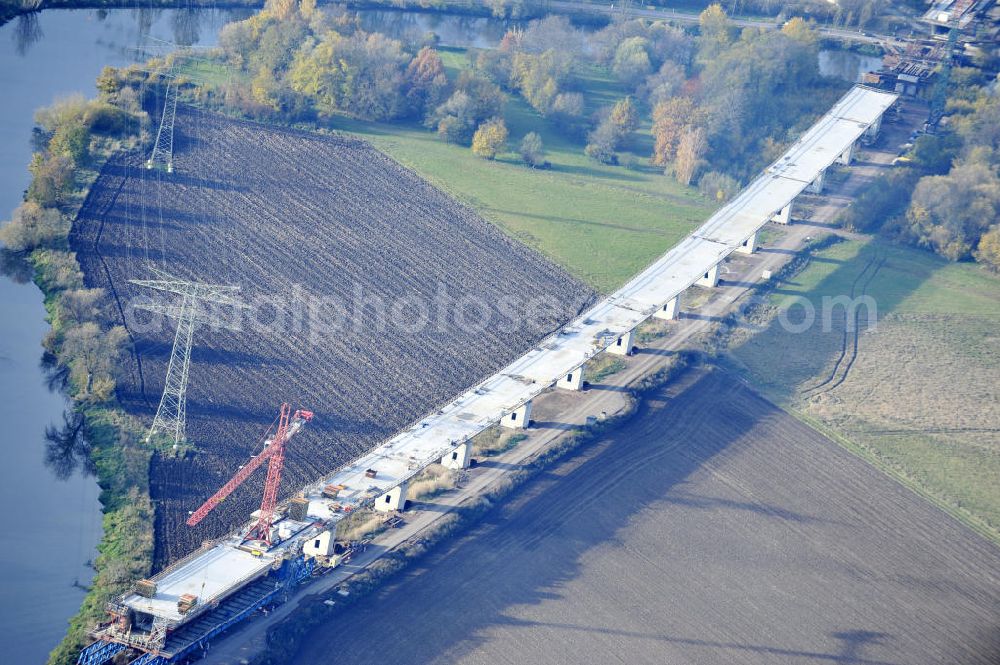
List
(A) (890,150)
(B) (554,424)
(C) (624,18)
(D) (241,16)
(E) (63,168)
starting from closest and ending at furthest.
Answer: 1. (B) (554,424)
2. (E) (63,168)
3. (A) (890,150)
4. (D) (241,16)
5. (C) (624,18)

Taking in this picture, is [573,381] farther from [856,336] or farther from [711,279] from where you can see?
[856,336]

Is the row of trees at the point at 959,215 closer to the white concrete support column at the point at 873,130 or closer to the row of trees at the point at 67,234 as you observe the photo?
the white concrete support column at the point at 873,130

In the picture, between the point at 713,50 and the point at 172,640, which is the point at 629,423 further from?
the point at 713,50

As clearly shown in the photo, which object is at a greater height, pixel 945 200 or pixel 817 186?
pixel 945 200

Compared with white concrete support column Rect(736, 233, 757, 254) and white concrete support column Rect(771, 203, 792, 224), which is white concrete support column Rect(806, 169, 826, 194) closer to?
white concrete support column Rect(771, 203, 792, 224)

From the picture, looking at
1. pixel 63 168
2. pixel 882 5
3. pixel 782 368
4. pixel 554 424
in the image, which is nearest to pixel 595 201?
pixel 782 368

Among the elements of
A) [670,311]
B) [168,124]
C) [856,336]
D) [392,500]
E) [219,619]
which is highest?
[168,124]

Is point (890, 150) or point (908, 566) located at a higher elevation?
point (890, 150)

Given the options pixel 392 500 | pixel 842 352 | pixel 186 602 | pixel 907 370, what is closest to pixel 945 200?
pixel 907 370
